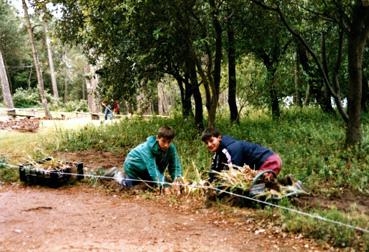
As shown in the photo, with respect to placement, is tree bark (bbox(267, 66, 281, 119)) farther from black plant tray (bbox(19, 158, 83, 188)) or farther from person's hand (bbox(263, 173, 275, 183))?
person's hand (bbox(263, 173, 275, 183))

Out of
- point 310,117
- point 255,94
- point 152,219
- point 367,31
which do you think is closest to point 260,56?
point 255,94

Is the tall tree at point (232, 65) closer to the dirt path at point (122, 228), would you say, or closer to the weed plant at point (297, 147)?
the weed plant at point (297, 147)

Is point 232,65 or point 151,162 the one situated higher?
point 232,65

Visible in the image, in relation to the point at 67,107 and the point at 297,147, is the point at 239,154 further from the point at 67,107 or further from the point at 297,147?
the point at 67,107

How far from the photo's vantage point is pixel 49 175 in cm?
843

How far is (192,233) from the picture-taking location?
5504 mm

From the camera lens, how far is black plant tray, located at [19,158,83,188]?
8438mm

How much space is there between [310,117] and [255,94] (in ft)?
6.56

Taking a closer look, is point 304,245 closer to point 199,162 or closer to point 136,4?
point 199,162

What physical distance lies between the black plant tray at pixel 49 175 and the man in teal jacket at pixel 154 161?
1.26 m

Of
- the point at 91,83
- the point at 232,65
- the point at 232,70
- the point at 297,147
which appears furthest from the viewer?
the point at 91,83

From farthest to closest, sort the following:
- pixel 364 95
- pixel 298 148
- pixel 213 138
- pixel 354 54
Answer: pixel 364 95 < pixel 298 148 < pixel 354 54 < pixel 213 138

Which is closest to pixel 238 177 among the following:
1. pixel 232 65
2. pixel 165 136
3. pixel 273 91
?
pixel 165 136

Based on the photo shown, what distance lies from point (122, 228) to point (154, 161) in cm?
185
